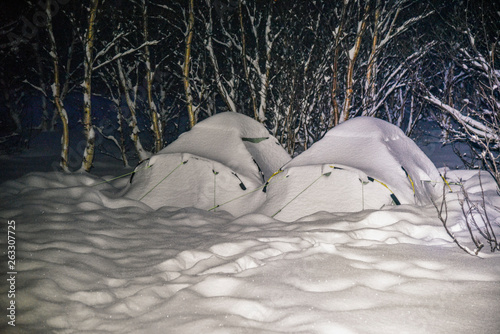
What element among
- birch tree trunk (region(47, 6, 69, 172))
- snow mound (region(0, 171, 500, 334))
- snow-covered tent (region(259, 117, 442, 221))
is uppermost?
birch tree trunk (region(47, 6, 69, 172))

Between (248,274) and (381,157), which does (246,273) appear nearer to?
(248,274)

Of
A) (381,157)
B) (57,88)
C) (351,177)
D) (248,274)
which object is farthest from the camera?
(57,88)

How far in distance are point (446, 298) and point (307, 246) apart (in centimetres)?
164

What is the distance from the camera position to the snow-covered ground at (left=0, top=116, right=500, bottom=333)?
103 inches

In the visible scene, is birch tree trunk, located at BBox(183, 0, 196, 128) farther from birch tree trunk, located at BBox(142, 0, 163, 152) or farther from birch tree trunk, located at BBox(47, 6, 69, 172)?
birch tree trunk, located at BBox(47, 6, 69, 172)

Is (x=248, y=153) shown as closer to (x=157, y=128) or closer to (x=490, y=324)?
(x=490, y=324)

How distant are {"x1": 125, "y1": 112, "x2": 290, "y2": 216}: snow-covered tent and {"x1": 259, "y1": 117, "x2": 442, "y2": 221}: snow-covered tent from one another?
0.61 metres

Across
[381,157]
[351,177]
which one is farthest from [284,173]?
[381,157]

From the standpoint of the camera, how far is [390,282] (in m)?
3.07

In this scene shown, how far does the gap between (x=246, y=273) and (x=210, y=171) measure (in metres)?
3.15

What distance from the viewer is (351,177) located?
17.6 ft

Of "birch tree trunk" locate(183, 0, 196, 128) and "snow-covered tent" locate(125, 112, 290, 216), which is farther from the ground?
"birch tree trunk" locate(183, 0, 196, 128)

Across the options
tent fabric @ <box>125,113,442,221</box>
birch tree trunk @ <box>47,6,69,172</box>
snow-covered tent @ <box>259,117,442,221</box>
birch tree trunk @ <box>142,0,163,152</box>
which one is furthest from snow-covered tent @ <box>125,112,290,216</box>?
birch tree trunk @ <box>142,0,163,152</box>

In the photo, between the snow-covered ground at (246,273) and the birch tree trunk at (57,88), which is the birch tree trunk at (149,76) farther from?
the snow-covered ground at (246,273)
